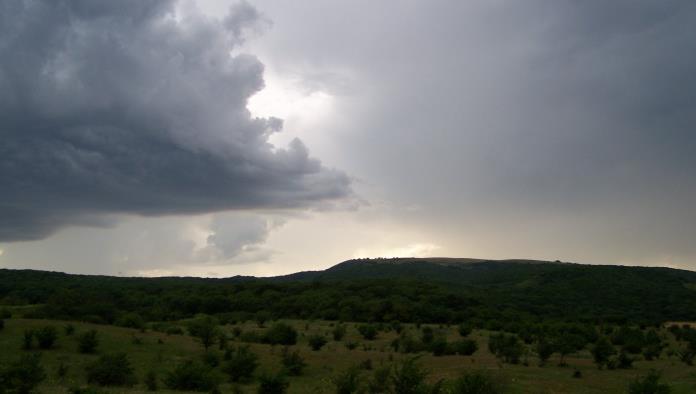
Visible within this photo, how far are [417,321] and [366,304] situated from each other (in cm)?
1002

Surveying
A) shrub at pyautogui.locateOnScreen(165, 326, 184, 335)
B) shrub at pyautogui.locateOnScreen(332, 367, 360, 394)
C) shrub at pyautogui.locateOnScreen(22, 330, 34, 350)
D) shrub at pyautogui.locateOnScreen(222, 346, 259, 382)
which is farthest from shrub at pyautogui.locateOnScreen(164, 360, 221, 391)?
shrub at pyautogui.locateOnScreen(165, 326, 184, 335)

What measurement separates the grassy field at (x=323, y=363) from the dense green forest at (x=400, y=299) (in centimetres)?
1020

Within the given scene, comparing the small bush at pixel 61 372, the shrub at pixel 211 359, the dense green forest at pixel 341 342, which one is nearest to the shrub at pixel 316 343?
the dense green forest at pixel 341 342

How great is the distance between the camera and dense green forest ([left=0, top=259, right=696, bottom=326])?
7162cm

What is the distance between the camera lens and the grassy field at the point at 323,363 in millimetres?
31000

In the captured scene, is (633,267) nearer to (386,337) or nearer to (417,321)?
(417,321)

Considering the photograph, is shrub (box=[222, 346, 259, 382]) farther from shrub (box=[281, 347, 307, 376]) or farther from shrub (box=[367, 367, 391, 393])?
shrub (box=[367, 367, 391, 393])

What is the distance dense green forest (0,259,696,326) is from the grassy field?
1020cm

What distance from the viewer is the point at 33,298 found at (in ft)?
278

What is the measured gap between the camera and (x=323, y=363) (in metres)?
40.2

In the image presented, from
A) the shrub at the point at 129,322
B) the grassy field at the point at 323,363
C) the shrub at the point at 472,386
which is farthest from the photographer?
the shrub at the point at 129,322

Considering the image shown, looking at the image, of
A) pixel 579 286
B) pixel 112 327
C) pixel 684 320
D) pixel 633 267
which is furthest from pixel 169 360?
pixel 633 267

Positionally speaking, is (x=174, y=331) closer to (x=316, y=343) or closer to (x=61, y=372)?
(x=316, y=343)

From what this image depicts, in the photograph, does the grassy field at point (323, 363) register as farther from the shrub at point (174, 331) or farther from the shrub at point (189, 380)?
the shrub at point (174, 331)
